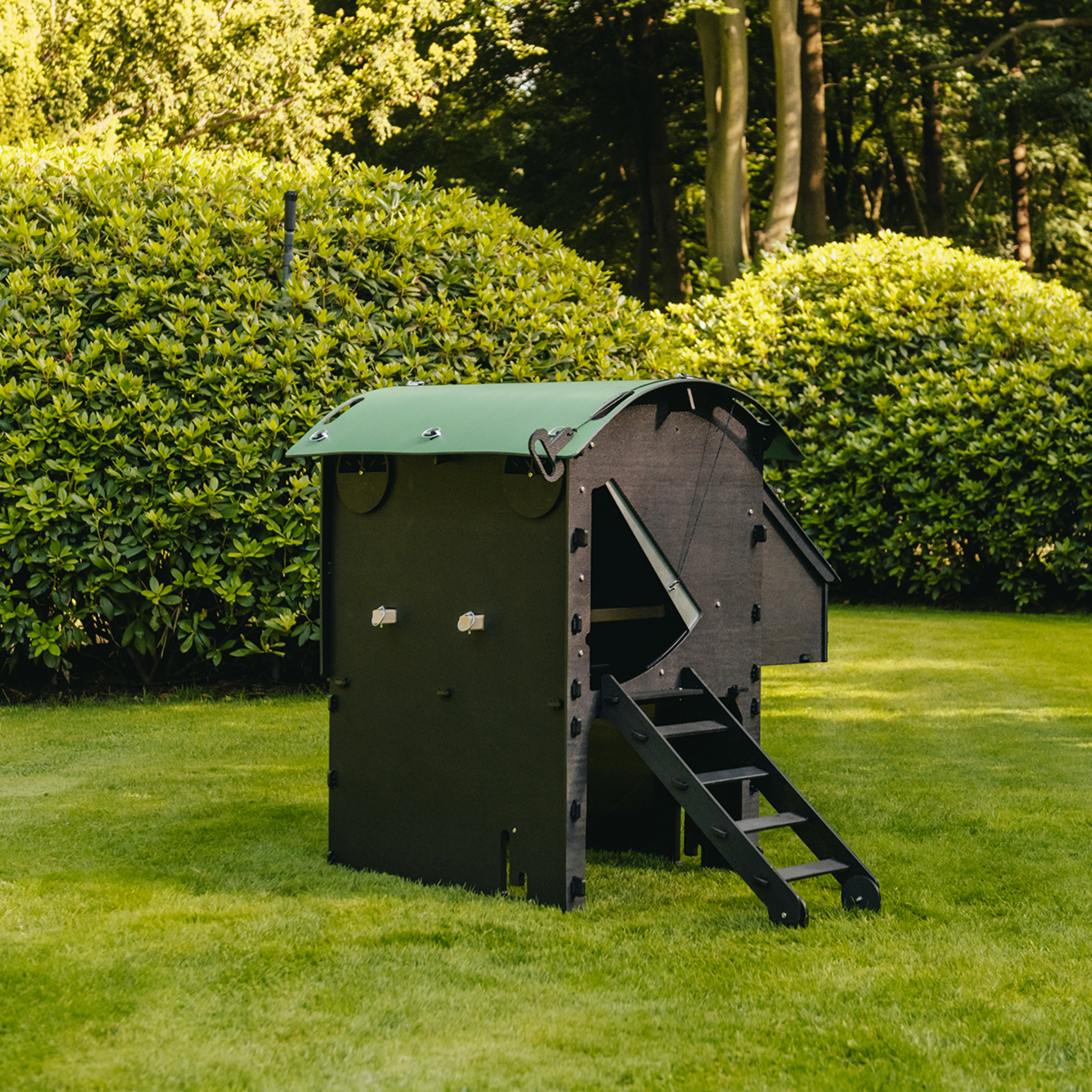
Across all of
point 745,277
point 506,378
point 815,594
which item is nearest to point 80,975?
point 815,594

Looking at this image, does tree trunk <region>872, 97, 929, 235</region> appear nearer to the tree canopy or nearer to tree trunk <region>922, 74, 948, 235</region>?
tree trunk <region>922, 74, 948, 235</region>

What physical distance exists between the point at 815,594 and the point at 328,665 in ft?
6.78

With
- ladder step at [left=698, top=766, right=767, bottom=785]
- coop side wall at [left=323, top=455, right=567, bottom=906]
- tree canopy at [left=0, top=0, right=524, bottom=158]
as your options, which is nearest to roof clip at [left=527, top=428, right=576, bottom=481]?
coop side wall at [left=323, top=455, right=567, bottom=906]

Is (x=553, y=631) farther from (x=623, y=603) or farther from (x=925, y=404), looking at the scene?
(x=925, y=404)

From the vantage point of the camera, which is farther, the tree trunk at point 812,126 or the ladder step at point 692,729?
the tree trunk at point 812,126

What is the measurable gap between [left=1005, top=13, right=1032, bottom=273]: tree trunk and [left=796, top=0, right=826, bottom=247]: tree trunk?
5745 mm

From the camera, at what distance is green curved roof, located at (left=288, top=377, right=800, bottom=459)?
14.5 ft

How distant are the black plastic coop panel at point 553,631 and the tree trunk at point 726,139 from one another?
42.0 ft

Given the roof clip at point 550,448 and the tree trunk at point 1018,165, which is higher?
the tree trunk at point 1018,165

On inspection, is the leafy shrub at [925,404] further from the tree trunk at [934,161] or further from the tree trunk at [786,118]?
the tree trunk at [934,161]

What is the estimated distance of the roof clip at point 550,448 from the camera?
4.25 metres

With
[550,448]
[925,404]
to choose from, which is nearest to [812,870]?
[550,448]

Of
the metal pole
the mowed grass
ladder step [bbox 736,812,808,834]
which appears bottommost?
the mowed grass

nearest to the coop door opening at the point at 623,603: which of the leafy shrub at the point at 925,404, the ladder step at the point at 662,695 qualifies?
the ladder step at the point at 662,695
